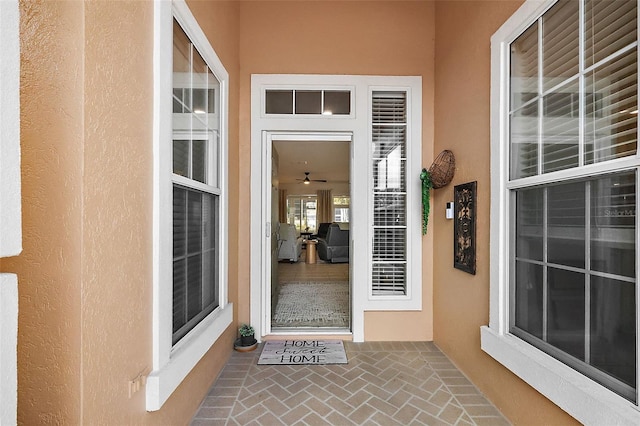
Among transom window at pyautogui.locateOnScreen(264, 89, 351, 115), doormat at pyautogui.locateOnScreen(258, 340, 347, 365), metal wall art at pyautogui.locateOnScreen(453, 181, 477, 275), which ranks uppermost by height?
transom window at pyautogui.locateOnScreen(264, 89, 351, 115)

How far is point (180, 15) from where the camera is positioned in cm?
162

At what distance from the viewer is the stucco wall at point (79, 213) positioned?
891mm

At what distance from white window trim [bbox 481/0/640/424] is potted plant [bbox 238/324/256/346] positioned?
1952 mm

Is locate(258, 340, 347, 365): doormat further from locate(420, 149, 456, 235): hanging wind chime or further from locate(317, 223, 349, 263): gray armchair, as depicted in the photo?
locate(317, 223, 349, 263): gray armchair

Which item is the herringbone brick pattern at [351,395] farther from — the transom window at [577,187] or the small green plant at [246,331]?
the transom window at [577,187]

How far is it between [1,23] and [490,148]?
7.61 feet

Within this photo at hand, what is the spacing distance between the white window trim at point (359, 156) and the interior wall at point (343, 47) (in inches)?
2.8

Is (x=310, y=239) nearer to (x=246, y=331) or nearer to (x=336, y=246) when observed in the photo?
(x=336, y=246)

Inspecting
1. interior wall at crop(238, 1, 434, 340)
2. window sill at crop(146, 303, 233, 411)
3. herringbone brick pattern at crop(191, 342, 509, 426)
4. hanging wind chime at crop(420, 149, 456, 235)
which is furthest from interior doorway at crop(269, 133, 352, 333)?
window sill at crop(146, 303, 233, 411)

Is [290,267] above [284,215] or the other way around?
the other way around

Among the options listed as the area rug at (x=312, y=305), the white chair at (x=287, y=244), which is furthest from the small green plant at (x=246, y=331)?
the white chair at (x=287, y=244)

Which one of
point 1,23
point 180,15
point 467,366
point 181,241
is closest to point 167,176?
point 181,241

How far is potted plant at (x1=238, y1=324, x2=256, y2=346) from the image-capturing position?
2699mm

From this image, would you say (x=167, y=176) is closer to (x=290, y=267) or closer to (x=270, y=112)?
(x=270, y=112)
